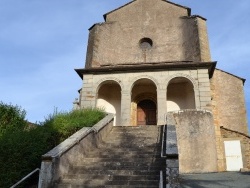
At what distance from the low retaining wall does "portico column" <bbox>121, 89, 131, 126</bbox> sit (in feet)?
14.0

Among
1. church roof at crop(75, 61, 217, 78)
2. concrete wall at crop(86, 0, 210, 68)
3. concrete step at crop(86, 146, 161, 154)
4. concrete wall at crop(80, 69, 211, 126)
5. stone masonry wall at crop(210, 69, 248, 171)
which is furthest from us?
stone masonry wall at crop(210, 69, 248, 171)

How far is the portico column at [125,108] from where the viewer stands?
1507cm

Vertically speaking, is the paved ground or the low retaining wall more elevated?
the low retaining wall

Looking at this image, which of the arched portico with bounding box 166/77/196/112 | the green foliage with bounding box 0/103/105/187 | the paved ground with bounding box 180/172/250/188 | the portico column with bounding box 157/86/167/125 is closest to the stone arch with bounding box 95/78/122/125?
the portico column with bounding box 157/86/167/125

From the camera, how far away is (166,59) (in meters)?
17.7

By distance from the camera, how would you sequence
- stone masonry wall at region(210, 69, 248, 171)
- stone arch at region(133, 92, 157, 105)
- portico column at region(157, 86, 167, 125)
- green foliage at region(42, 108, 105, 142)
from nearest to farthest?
green foliage at region(42, 108, 105, 142)
portico column at region(157, 86, 167, 125)
stone arch at region(133, 92, 157, 105)
stone masonry wall at region(210, 69, 248, 171)

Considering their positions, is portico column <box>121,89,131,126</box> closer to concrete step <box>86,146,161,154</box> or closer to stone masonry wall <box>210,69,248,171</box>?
concrete step <box>86,146,161,154</box>

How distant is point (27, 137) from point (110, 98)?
9.40m

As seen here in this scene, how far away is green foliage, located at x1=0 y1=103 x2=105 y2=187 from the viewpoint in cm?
779

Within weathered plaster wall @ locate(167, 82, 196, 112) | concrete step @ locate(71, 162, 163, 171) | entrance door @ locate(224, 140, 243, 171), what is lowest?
concrete step @ locate(71, 162, 163, 171)

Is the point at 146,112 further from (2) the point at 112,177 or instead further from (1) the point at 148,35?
(2) the point at 112,177

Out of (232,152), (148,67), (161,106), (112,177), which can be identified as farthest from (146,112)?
(112,177)

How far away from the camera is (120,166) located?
8.02m

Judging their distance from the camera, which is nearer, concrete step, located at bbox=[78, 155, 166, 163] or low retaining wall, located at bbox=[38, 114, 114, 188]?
low retaining wall, located at bbox=[38, 114, 114, 188]
